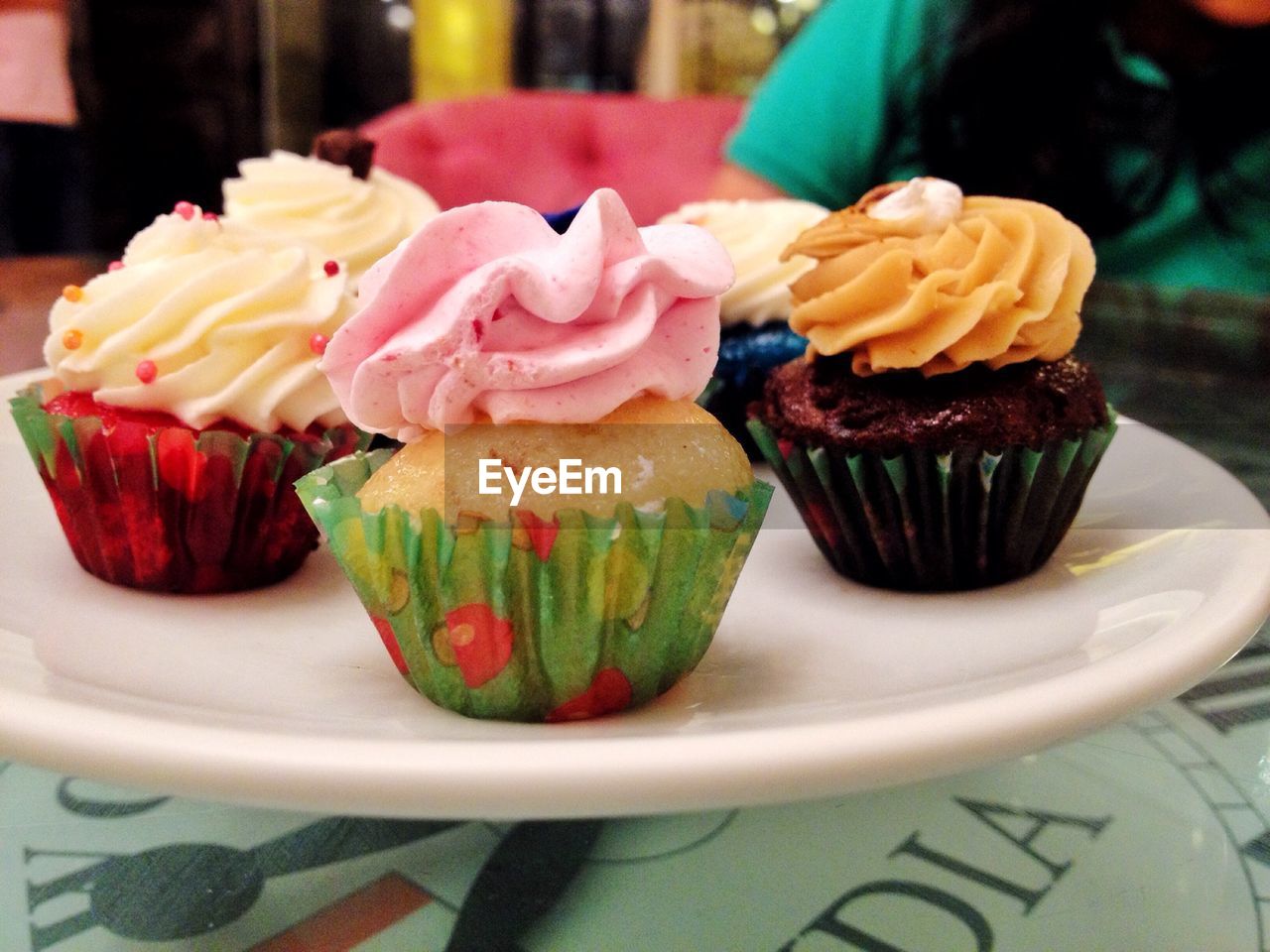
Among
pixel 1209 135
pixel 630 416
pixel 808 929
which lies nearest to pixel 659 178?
pixel 1209 135

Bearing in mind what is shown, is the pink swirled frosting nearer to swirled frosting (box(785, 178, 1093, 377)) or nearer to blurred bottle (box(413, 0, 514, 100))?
swirled frosting (box(785, 178, 1093, 377))

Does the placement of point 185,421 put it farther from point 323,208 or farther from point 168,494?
point 323,208

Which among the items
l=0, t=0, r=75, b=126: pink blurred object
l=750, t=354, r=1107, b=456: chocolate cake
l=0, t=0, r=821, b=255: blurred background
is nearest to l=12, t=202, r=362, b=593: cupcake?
l=750, t=354, r=1107, b=456: chocolate cake

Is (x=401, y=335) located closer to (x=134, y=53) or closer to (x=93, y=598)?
(x=93, y=598)

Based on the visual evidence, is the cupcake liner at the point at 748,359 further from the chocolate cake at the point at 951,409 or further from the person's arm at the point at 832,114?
the person's arm at the point at 832,114

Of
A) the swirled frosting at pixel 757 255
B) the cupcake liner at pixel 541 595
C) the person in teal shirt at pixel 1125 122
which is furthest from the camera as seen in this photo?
the person in teal shirt at pixel 1125 122

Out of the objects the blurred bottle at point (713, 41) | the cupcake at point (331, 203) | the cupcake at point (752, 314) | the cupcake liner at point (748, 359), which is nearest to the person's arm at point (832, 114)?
the blurred bottle at point (713, 41)

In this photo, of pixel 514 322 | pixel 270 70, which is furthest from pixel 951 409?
pixel 270 70
